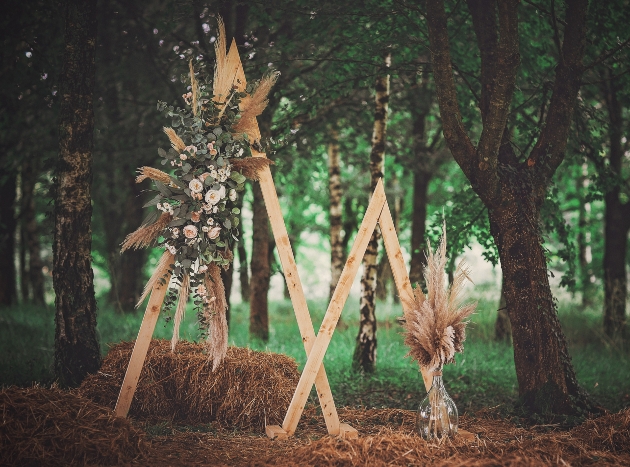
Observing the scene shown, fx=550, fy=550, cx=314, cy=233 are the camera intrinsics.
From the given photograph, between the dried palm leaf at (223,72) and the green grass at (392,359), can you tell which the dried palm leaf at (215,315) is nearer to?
the green grass at (392,359)

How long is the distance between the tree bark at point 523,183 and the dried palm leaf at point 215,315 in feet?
8.35

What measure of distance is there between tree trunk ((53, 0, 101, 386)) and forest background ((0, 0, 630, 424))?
0.33m

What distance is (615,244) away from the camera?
10.5 metres

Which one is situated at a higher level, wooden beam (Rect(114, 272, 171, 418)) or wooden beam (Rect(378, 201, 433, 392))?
wooden beam (Rect(378, 201, 433, 392))

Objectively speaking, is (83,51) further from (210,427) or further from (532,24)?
(532,24)

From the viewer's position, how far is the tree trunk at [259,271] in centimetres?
852

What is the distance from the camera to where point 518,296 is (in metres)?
5.31

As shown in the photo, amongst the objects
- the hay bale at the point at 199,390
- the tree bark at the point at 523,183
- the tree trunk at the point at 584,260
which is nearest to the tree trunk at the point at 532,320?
the tree bark at the point at 523,183

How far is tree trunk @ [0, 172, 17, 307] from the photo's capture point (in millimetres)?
11328

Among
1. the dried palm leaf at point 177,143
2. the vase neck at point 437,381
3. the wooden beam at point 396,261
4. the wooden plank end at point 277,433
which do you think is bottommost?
the wooden plank end at point 277,433

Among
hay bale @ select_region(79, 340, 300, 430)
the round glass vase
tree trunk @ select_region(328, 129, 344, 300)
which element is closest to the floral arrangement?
hay bale @ select_region(79, 340, 300, 430)

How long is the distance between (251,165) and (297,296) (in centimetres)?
117

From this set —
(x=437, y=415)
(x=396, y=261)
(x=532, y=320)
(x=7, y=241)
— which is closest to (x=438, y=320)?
(x=396, y=261)

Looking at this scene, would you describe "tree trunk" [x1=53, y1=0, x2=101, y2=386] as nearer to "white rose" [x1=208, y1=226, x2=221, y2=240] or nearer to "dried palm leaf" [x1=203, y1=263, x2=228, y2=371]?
"dried palm leaf" [x1=203, y1=263, x2=228, y2=371]
